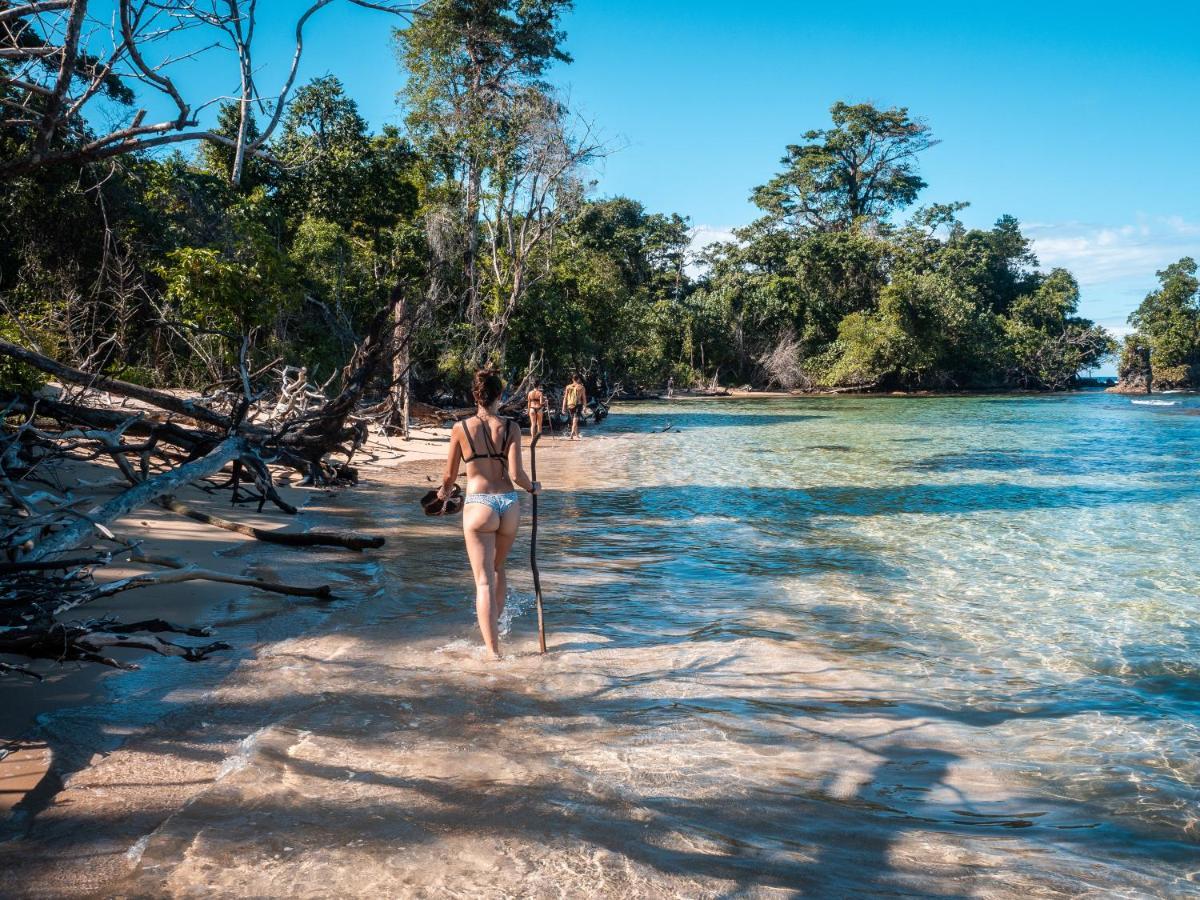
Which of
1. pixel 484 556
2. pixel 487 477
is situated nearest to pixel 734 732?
pixel 484 556

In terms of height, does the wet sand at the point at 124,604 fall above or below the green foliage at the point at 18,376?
below

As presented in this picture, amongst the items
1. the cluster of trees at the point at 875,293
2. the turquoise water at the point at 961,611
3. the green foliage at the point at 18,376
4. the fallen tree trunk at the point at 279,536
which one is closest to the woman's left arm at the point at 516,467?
the turquoise water at the point at 961,611

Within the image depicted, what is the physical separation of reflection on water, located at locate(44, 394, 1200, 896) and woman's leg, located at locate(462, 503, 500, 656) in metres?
0.30

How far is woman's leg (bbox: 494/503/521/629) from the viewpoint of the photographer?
546 centimetres

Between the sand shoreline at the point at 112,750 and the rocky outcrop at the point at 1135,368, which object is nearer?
the sand shoreline at the point at 112,750

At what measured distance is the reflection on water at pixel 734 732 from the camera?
127 inches

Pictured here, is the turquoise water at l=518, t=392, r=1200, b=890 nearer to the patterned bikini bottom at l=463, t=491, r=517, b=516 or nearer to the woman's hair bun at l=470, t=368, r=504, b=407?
the patterned bikini bottom at l=463, t=491, r=517, b=516

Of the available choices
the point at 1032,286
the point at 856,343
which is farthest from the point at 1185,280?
the point at 856,343

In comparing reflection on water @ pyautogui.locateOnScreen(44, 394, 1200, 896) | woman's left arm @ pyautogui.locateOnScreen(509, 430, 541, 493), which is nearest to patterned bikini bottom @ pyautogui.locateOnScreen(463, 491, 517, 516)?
woman's left arm @ pyautogui.locateOnScreen(509, 430, 541, 493)

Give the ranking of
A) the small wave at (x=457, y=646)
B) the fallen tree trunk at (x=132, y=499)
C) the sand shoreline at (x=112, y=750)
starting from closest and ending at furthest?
the sand shoreline at (x=112, y=750)
the fallen tree trunk at (x=132, y=499)
the small wave at (x=457, y=646)

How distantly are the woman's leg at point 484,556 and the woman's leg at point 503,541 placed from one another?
4 cm

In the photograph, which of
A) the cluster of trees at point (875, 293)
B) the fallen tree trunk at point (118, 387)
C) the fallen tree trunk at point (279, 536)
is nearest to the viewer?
the fallen tree trunk at point (118, 387)

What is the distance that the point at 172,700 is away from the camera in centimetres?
451

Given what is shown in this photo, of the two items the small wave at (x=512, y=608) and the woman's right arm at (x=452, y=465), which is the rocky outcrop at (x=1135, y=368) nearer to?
the small wave at (x=512, y=608)
